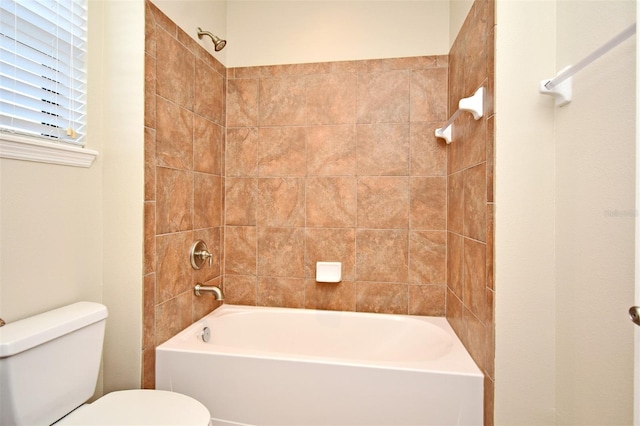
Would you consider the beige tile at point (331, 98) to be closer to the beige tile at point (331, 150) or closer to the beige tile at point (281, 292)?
the beige tile at point (331, 150)

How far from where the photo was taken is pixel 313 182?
2.12m

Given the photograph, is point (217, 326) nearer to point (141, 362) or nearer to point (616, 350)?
point (141, 362)

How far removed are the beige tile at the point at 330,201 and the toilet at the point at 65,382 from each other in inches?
47.9

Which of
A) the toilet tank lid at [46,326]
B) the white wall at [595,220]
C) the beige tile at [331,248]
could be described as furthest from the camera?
the beige tile at [331,248]

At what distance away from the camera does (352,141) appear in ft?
6.80

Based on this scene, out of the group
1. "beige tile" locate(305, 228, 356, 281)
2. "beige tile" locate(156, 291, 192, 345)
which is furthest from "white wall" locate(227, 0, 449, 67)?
"beige tile" locate(156, 291, 192, 345)

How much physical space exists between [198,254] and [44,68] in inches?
41.5

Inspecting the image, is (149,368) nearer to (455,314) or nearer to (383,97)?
(455,314)

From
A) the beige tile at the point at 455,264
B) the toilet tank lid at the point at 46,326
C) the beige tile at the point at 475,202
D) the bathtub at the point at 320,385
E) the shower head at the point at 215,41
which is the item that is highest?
the shower head at the point at 215,41

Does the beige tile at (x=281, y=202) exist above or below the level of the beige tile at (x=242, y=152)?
below

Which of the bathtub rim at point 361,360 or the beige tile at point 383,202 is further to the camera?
the beige tile at point 383,202

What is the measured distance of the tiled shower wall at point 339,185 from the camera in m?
2.01

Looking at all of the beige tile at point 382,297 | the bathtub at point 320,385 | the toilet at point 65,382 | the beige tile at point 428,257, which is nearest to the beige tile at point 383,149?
the beige tile at point 428,257

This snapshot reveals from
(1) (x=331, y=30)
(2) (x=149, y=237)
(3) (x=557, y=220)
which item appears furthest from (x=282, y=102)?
(3) (x=557, y=220)
